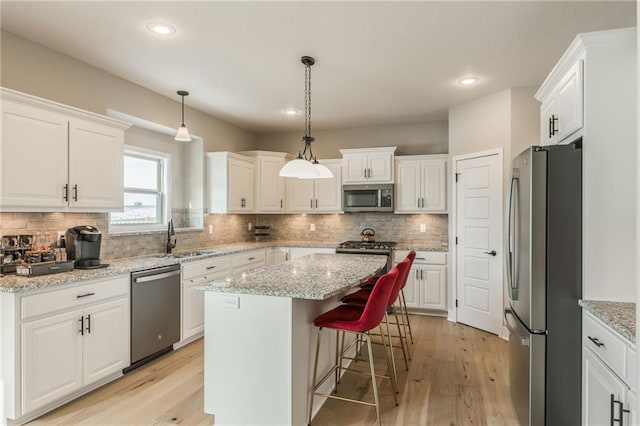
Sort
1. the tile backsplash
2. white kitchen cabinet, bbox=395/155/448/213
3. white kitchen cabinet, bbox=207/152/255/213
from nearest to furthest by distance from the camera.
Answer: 1. the tile backsplash
2. white kitchen cabinet, bbox=207/152/255/213
3. white kitchen cabinet, bbox=395/155/448/213

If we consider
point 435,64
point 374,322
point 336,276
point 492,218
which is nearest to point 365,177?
point 492,218

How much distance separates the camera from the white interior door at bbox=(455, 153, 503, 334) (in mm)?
4141

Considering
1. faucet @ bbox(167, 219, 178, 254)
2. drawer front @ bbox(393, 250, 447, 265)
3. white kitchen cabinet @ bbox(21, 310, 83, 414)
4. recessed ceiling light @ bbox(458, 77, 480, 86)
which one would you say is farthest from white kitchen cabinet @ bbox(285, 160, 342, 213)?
white kitchen cabinet @ bbox(21, 310, 83, 414)

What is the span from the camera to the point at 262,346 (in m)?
2.24

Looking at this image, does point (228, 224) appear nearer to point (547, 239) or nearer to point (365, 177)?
point (365, 177)

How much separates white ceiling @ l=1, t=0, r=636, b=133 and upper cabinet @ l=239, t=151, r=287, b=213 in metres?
1.43

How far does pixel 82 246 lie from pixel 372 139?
4.18 meters

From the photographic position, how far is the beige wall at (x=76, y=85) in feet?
9.17

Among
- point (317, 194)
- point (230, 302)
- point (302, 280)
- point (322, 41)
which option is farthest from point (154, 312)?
point (317, 194)

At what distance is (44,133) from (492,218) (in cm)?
421

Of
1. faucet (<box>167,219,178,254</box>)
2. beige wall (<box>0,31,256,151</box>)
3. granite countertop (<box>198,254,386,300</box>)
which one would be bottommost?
granite countertop (<box>198,254,386,300</box>)

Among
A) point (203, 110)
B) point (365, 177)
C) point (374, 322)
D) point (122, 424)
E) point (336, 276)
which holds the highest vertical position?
point (203, 110)

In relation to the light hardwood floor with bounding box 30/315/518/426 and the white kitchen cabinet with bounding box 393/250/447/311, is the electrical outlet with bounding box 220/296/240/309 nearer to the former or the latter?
the light hardwood floor with bounding box 30/315/518/426

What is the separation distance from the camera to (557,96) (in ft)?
8.18
